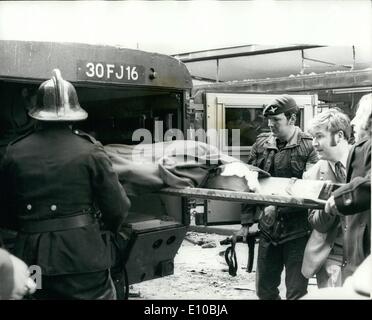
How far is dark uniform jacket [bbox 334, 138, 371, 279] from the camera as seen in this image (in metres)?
2.39

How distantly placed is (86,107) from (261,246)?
5.87 feet

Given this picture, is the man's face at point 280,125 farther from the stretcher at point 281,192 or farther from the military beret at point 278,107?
the stretcher at point 281,192

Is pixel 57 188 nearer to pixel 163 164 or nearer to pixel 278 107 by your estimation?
pixel 163 164

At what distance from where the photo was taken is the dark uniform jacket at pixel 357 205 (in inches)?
94.0

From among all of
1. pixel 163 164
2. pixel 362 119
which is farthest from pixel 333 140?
pixel 163 164

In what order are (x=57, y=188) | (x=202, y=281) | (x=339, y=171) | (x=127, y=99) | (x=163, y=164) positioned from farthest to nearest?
(x=202, y=281) < (x=127, y=99) < (x=163, y=164) < (x=339, y=171) < (x=57, y=188)

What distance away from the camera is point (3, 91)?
369 centimetres

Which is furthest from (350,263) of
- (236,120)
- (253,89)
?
(253,89)

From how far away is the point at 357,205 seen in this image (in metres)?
2.39

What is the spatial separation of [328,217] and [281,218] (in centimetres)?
53

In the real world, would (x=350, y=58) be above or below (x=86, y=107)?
above

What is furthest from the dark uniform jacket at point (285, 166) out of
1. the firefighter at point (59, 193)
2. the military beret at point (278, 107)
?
the firefighter at point (59, 193)

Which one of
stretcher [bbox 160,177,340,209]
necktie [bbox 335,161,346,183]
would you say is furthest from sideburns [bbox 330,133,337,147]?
stretcher [bbox 160,177,340,209]
